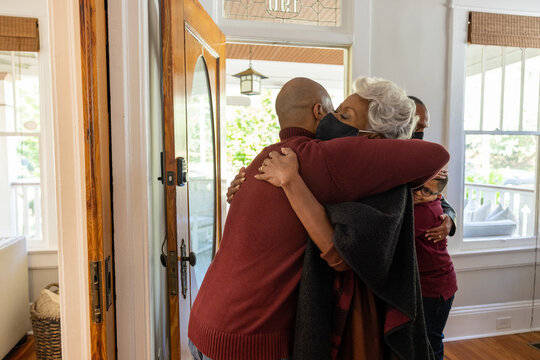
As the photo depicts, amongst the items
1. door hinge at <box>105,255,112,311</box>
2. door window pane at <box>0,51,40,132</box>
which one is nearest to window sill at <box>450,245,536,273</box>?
door hinge at <box>105,255,112,311</box>

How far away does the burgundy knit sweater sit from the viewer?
92 centimetres

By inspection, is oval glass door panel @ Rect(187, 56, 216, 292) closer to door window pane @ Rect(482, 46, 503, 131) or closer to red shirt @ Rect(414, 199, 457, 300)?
red shirt @ Rect(414, 199, 457, 300)

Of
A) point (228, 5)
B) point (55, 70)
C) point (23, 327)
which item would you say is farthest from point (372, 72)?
point (23, 327)

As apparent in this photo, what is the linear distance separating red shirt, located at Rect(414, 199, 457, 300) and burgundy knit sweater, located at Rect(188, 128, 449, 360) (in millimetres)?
809

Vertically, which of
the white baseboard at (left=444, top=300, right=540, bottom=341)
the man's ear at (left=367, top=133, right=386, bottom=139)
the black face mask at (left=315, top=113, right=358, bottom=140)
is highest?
the black face mask at (left=315, top=113, right=358, bottom=140)

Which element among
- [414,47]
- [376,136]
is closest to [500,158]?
[414,47]

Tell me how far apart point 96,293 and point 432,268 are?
1416 millimetres

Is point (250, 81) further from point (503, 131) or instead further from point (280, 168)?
point (280, 168)

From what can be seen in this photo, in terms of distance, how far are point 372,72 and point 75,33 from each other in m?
2.22

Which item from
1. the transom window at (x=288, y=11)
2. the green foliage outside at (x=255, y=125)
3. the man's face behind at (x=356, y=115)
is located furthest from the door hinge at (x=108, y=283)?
the green foliage outside at (x=255, y=125)

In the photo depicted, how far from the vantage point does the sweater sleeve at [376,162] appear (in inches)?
36.1

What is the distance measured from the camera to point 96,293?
1063 mm

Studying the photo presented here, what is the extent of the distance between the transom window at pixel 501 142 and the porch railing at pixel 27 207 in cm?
387

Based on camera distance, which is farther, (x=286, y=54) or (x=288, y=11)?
(x=286, y=54)
